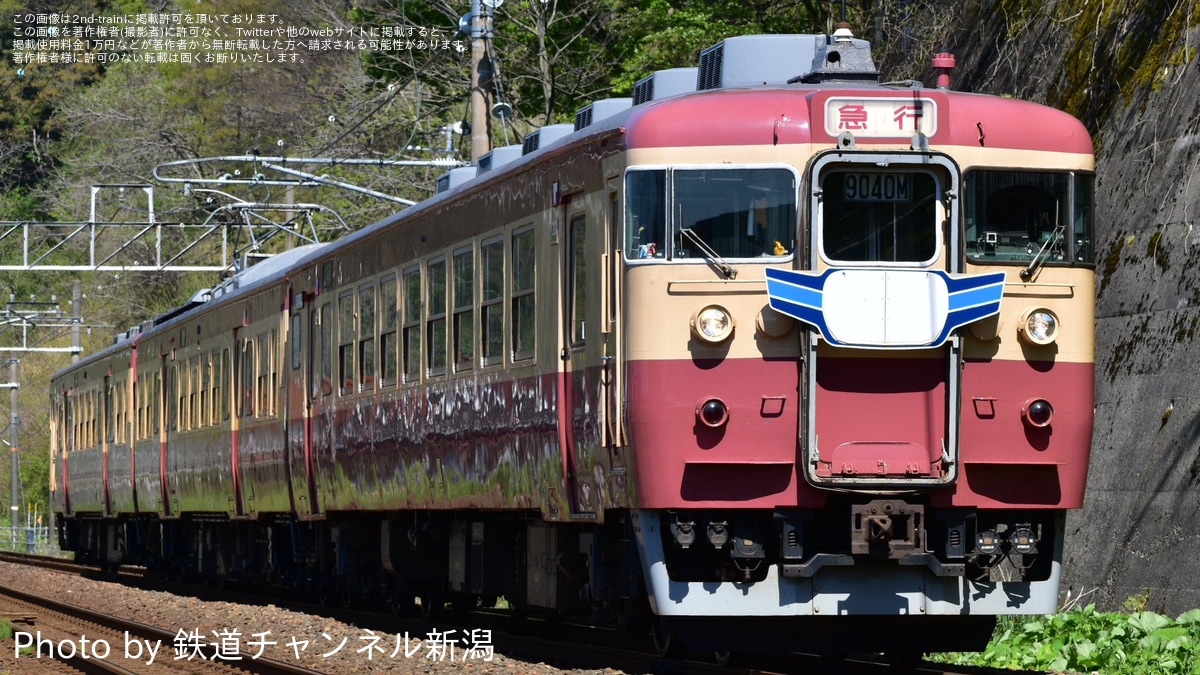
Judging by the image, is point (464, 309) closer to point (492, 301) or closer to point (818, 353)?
point (492, 301)

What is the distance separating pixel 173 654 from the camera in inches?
567

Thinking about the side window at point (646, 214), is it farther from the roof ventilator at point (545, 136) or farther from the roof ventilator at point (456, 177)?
the roof ventilator at point (456, 177)

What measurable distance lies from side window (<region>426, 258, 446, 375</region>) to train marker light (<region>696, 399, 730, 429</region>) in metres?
4.02

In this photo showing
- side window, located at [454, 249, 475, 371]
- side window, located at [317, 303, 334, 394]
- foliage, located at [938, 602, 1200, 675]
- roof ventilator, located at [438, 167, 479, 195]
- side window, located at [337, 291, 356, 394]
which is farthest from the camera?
side window, located at [317, 303, 334, 394]

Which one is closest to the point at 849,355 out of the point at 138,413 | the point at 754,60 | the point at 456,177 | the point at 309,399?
the point at 754,60

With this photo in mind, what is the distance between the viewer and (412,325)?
47.2 feet

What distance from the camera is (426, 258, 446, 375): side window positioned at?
13672 mm

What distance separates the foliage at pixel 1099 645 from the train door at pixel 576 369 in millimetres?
2629

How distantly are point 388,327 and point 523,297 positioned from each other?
3.10 m

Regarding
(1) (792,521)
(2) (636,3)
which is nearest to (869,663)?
(1) (792,521)

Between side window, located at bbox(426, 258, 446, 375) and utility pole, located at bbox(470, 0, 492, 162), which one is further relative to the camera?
utility pole, located at bbox(470, 0, 492, 162)

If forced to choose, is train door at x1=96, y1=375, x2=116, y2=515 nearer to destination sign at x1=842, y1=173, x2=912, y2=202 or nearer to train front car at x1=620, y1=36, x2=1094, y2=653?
train front car at x1=620, y1=36, x2=1094, y2=653

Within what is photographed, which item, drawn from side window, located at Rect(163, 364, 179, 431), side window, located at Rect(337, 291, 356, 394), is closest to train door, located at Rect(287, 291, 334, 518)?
side window, located at Rect(337, 291, 356, 394)

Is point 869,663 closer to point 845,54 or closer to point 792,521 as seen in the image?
point 792,521
